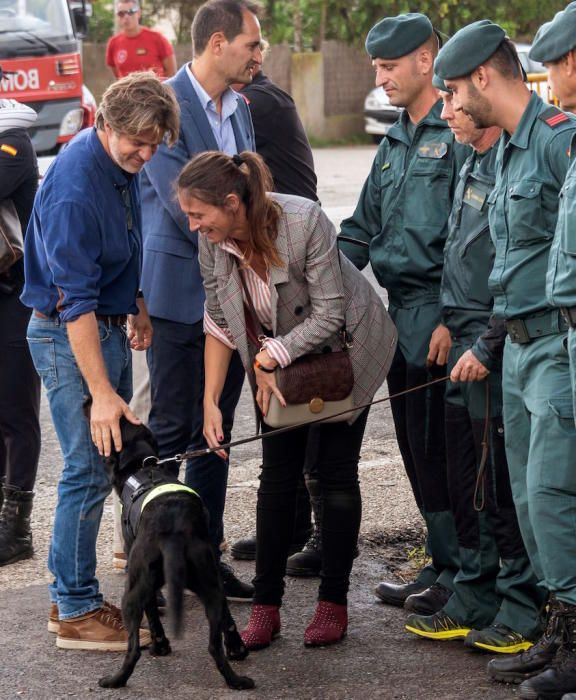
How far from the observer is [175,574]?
3.79 m

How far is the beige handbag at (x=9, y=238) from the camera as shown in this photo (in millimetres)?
5145

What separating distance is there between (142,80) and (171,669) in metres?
2.01

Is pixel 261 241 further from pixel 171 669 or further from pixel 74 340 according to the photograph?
pixel 171 669

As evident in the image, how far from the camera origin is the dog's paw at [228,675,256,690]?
13.1ft

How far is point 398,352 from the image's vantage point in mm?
4715

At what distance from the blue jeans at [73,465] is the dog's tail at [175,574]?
1.99ft

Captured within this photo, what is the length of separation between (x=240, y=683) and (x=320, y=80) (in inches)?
853

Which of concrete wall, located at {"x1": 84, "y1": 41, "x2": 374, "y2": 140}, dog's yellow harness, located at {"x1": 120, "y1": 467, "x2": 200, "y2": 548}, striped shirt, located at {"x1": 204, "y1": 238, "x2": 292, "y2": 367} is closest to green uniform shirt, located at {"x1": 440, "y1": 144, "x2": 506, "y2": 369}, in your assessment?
striped shirt, located at {"x1": 204, "y1": 238, "x2": 292, "y2": 367}

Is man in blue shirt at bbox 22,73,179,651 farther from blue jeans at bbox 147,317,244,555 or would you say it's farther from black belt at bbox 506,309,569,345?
black belt at bbox 506,309,569,345

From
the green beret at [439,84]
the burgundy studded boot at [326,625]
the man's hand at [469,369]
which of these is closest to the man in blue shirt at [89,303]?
the burgundy studded boot at [326,625]

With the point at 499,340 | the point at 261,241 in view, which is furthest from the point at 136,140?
the point at 499,340

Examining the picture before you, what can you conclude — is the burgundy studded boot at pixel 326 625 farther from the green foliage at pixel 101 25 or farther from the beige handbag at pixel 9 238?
the green foliage at pixel 101 25

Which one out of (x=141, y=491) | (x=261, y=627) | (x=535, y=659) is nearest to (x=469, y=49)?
(x=141, y=491)

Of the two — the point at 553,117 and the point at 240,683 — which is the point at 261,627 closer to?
the point at 240,683
